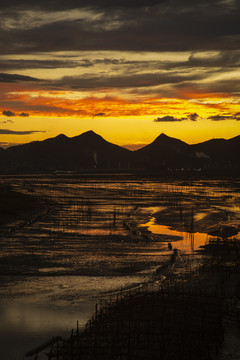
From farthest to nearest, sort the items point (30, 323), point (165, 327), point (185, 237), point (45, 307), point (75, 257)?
1. point (185, 237)
2. point (75, 257)
3. point (45, 307)
4. point (30, 323)
5. point (165, 327)

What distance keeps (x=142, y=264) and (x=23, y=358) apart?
19.3 m

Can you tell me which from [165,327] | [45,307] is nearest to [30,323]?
[45,307]

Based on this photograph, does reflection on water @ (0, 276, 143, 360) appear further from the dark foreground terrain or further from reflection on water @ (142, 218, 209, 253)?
reflection on water @ (142, 218, 209, 253)

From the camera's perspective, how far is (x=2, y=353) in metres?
19.5

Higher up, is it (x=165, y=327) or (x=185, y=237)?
(x=185, y=237)

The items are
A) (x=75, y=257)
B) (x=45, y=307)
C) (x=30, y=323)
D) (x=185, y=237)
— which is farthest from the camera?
(x=185, y=237)

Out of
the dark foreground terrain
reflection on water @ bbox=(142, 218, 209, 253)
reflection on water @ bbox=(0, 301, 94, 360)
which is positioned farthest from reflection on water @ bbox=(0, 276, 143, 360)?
reflection on water @ bbox=(142, 218, 209, 253)

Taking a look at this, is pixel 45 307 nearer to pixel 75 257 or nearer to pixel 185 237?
pixel 75 257

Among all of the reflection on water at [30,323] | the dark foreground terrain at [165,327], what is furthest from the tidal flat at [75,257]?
the dark foreground terrain at [165,327]

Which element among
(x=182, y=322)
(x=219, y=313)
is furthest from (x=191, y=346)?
(x=219, y=313)

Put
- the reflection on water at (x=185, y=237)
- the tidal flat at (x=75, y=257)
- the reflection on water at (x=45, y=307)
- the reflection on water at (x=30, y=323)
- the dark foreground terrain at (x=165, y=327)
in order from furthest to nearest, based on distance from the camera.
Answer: the reflection on water at (x=185, y=237) < the tidal flat at (x=75, y=257) < the reflection on water at (x=45, y=307) < the reflection on water at (x=30, y=323) < the dark foreground terrain at (x=165, y=327)

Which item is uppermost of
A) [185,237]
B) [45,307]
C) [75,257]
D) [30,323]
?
[185,237]

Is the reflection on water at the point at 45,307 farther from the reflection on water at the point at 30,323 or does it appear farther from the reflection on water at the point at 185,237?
the reflection on water at the point at 185,237

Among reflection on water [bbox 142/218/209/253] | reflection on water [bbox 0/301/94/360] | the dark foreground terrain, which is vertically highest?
reflection on water [bbox 142/218/209/253]
